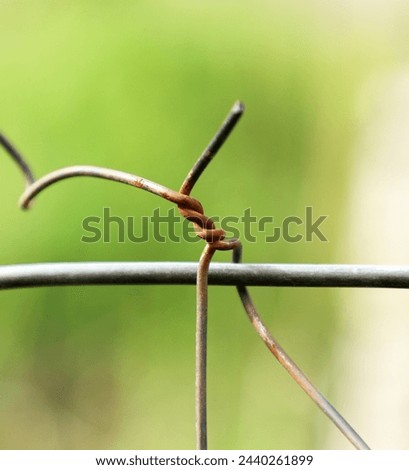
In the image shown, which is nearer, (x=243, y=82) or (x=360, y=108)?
(x=243, y=82)

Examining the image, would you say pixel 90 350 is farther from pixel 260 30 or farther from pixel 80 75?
pixel 260 30

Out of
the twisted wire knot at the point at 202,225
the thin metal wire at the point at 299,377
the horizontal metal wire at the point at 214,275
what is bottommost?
the thin metal wire at the point at 299,377

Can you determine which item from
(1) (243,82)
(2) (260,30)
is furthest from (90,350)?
(2) (260,30)

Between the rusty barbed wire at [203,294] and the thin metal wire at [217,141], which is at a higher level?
the thin metal wire at [217,141]

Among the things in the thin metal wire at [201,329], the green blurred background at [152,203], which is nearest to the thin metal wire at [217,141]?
the thin metal wire at [201,329]

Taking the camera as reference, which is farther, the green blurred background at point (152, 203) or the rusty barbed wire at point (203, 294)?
the green blurred background at point (152, 203)

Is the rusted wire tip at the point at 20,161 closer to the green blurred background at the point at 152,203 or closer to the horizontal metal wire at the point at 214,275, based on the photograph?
the horizontal metal wire at the point at 214,275

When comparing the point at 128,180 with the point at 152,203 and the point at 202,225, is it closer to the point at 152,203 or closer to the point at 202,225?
the point at 202,225
